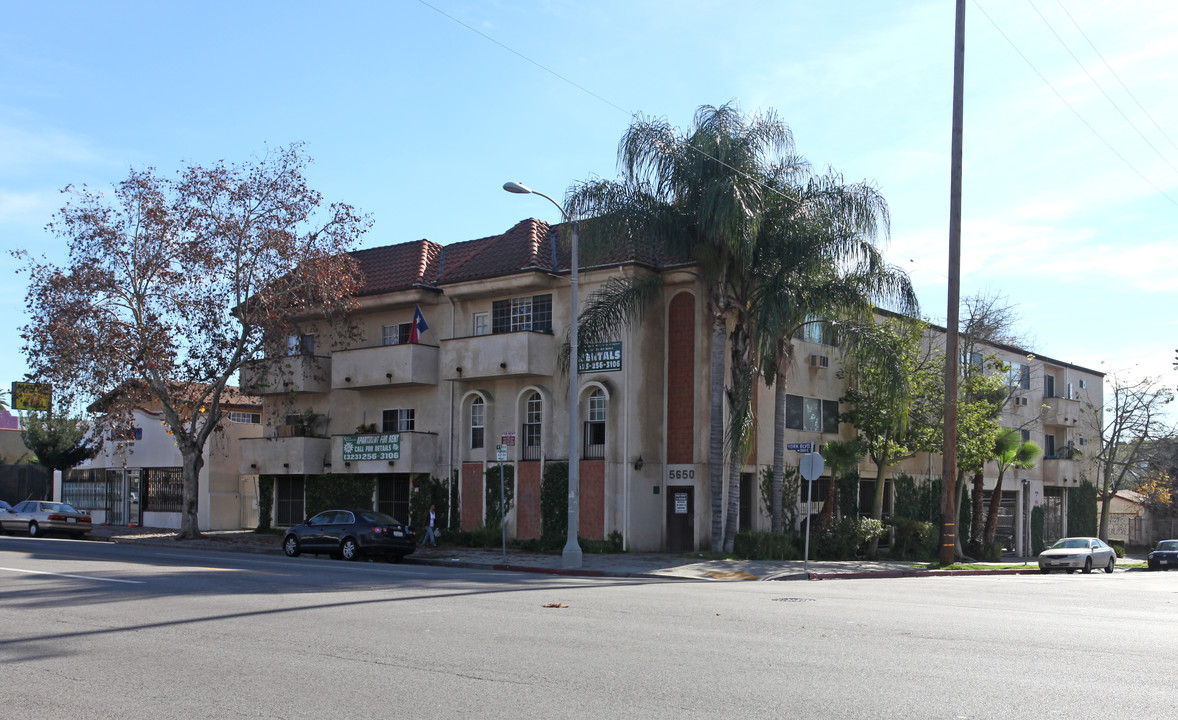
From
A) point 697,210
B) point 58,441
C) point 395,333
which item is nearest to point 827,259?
point 697,210

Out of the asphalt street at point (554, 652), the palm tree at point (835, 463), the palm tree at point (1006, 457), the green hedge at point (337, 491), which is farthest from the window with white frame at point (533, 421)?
the palm tree at point (1006, 457)

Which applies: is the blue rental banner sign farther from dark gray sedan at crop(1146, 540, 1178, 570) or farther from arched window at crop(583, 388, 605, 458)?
dark gray sedan at crop(1146, 540, 1178, 570)

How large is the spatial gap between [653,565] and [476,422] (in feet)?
32.9

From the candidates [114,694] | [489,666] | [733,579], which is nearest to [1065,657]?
[489,666]

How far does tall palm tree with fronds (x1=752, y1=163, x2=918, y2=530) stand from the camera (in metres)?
26.1

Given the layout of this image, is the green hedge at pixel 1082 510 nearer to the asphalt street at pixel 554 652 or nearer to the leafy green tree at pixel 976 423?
the leafy green tree at pixel 976 423

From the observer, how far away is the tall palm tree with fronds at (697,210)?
2569 cm

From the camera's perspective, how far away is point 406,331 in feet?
114

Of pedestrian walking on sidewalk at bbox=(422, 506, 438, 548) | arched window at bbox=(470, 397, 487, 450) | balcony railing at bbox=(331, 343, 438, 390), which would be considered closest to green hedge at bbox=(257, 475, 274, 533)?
balcony railing at bbox=(331, 343, 438, 390)

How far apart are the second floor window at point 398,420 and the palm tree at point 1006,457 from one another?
20.6 metres

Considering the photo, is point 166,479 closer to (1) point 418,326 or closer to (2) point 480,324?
(1) point 418,326

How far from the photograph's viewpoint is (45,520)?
118ft

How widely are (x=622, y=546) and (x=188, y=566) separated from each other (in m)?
12.1

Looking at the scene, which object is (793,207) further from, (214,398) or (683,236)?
(214,398)
